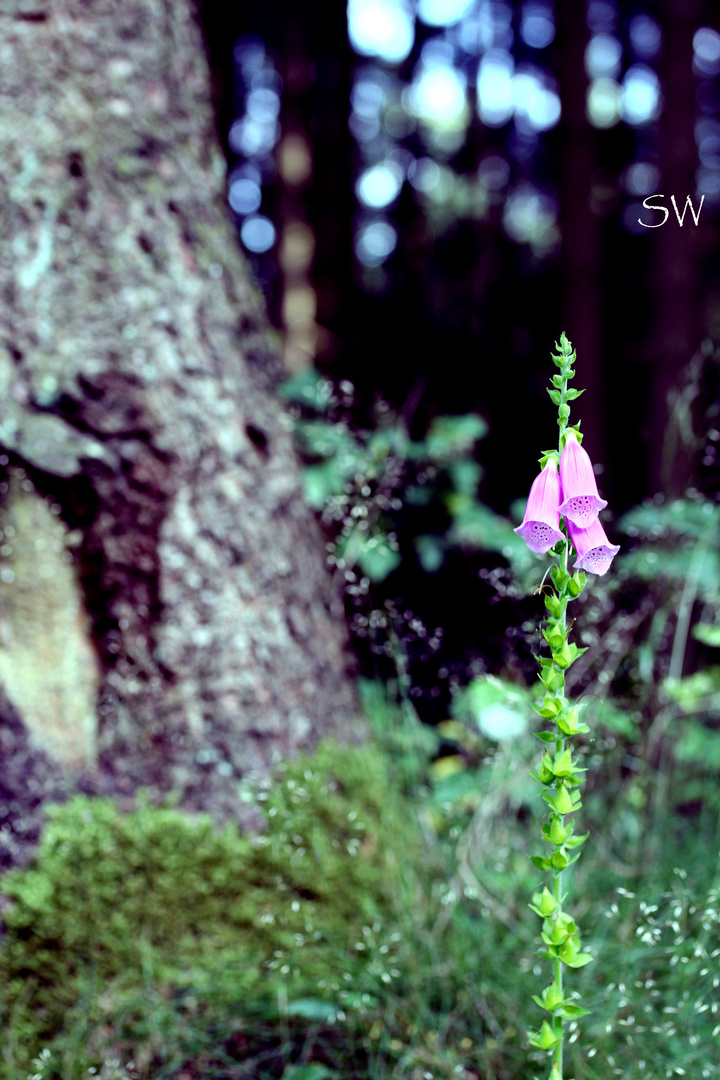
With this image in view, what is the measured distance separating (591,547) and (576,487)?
0.08m

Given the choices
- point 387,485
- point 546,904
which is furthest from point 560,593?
point 387,485

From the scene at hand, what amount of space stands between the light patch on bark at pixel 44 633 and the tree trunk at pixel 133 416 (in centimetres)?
2

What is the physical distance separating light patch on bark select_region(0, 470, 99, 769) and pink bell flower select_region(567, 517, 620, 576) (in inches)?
53.7

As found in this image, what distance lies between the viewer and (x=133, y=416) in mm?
1902

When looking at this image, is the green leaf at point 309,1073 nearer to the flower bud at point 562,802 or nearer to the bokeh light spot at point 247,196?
the flower bud at point 562,802

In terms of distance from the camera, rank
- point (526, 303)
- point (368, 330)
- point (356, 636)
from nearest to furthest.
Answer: point (356, 636)
point (368, 330)
point (526, 303)

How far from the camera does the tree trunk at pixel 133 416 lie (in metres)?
1.87

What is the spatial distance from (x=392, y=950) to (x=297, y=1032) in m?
0.24

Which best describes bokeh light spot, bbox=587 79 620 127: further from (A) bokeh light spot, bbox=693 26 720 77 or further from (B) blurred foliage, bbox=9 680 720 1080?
(B) blurred foliage, bbox=9 680 720 1080

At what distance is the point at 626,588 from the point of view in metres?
2.27

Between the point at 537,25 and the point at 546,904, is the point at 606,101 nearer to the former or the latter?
the point at 537,25

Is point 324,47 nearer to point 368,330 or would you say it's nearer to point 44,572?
point 368,330

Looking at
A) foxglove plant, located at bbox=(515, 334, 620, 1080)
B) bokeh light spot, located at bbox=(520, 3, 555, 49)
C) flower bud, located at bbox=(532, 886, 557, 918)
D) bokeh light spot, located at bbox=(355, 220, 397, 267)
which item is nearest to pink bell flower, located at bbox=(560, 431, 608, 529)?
foxglove plant, located at bbox=(515, 334, 620, 1080)

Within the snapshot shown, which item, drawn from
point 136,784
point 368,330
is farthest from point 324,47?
point 136,784
